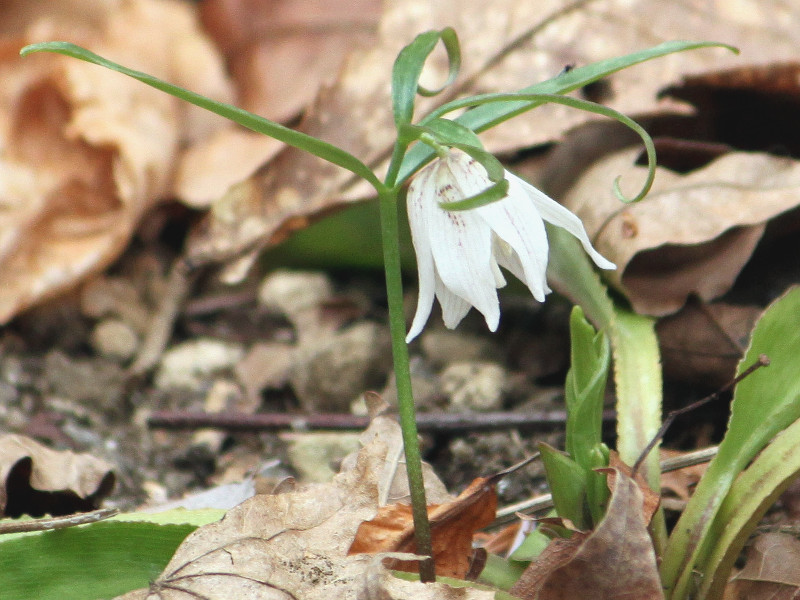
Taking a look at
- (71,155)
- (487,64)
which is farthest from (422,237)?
(71,155)

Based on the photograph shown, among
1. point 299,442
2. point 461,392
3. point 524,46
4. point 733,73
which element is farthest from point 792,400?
point 524,46

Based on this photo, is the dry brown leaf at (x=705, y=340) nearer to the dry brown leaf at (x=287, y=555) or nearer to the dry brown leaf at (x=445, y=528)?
the dry brown leaf at (x=445, y=528)

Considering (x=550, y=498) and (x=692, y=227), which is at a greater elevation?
(x=692, y=227)

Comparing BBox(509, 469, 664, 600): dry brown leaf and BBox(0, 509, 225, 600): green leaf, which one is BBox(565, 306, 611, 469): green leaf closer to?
BBox(509, 469, 664, 600): dry brown leaf

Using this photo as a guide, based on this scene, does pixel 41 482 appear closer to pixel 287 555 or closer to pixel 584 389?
pixel 287 555

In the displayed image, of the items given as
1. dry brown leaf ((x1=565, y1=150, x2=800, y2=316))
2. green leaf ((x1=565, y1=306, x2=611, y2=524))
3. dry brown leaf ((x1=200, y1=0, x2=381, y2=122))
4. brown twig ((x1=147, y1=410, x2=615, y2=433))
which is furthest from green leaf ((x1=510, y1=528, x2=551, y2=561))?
dry brown leaf ((x1=200, y1=0, x2=381, y2=122))

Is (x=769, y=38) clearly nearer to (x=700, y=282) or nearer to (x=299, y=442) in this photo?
(x=700, y=282)

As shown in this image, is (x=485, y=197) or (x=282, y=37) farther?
(x=282, y=37)
